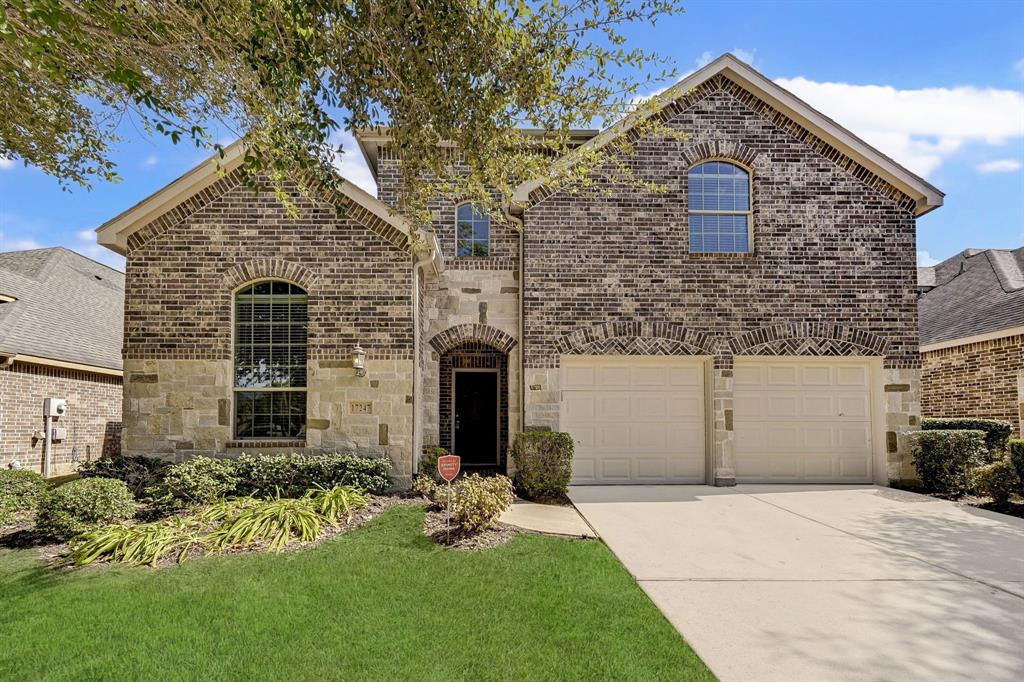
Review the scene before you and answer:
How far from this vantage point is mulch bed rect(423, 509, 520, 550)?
6.86 meters

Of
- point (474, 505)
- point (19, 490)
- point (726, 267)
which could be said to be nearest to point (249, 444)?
point (19, 490)

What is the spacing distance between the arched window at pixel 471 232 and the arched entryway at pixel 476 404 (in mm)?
2486

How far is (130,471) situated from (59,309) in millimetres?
9478

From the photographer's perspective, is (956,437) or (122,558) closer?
(122,558)

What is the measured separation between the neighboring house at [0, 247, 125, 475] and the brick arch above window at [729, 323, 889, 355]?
14.9 metres

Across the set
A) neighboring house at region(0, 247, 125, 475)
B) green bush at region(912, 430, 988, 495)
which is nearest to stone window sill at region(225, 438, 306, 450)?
neighboring house at region(0, 247, 125, 475)

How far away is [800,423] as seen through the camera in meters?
11.6

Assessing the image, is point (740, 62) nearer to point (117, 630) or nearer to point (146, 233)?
point (146, 233)

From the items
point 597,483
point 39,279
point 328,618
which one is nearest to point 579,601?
point 328,618

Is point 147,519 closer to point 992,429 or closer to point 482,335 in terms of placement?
point 482,335

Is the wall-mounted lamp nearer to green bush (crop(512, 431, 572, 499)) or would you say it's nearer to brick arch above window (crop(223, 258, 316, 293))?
brick arch above window (crop(223, 258, 316, 293))

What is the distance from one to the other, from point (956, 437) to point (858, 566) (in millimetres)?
5983

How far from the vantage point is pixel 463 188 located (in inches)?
308

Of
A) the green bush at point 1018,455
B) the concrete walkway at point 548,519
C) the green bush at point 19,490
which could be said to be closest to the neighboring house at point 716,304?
the green bush at point 1018,455
